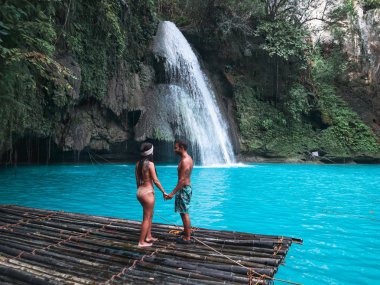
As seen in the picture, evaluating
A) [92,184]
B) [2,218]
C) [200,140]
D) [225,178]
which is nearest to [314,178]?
[225,178]

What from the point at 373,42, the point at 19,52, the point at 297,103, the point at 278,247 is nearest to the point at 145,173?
the point at 278,247

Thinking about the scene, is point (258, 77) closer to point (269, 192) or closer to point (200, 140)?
point (200, 140)

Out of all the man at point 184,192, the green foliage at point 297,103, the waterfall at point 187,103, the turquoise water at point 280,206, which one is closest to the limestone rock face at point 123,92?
the waterfall at point 187,103

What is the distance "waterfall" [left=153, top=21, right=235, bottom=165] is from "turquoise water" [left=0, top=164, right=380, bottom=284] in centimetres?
527

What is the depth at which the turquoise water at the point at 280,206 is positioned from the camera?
479 centimetres

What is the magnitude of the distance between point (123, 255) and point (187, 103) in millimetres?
15486

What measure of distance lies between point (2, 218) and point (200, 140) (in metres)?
13.9

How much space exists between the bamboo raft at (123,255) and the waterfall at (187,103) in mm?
13241

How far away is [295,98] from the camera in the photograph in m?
21.9

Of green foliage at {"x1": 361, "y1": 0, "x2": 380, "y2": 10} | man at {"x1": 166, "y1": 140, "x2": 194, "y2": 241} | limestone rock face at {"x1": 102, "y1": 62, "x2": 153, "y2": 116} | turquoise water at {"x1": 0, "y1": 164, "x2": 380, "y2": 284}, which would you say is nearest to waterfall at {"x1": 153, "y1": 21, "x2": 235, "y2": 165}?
limestone rock face at {"x1": 102, "y1": 62, "x2": 153, "y2": 116}

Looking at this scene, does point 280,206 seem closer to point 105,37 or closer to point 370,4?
point 105,37

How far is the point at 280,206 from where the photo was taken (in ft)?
26.6

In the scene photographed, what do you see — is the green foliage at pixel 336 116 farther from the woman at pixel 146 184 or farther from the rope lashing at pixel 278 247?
the woman at pixel 146 184

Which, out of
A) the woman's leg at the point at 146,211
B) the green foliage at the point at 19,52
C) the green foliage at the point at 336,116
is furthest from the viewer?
the green foliage at the point at 336,116
